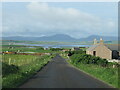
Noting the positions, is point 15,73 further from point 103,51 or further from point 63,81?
point 103,51

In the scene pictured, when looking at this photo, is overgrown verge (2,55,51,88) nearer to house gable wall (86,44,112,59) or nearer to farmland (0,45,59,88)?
farmland (0,45,59,88)

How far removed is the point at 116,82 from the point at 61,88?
4.95 meters

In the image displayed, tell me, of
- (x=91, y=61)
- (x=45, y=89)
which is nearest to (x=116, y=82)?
(x=45, y=89)

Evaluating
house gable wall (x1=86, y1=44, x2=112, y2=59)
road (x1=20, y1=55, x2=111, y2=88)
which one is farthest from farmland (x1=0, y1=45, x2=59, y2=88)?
house gable wall (x1=86, y1=44, x2=112, y2=59)

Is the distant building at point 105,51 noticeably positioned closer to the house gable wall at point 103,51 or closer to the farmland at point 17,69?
the house gable wall at point 103,51

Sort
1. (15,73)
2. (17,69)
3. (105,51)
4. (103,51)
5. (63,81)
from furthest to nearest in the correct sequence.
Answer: (103,51) → (105,51) → (17,69) → (15,73) → (63,81)

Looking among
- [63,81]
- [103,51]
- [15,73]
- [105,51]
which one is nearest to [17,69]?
[15,73]

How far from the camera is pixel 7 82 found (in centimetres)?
1692

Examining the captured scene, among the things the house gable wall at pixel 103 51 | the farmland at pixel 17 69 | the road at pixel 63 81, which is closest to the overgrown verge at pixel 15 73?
the farmland at pixel 17 69

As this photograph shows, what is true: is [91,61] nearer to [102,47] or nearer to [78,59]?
[78,59]

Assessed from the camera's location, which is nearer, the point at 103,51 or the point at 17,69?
the point at 17,69

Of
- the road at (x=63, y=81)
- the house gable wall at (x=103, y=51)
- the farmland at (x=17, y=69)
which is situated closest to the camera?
the road at (x=63, y=81)

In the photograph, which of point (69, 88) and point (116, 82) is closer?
point (69, 88)

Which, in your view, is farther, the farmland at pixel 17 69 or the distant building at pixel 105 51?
the distant building at pixel 105 51
